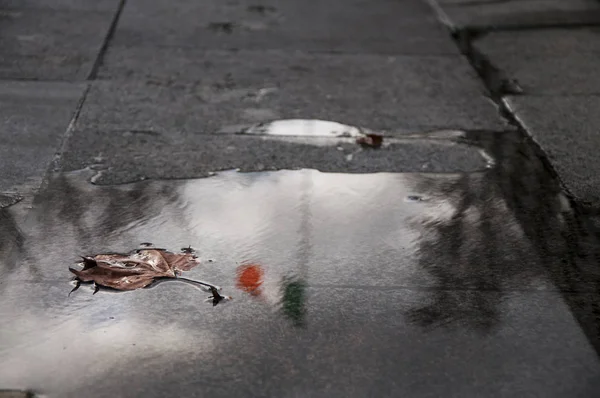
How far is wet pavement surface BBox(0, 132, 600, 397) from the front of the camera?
3.80 m

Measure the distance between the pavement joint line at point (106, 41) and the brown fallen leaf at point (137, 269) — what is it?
3.22 meters

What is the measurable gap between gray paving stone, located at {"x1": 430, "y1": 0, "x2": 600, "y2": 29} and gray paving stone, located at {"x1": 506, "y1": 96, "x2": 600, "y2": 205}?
237 centimetres

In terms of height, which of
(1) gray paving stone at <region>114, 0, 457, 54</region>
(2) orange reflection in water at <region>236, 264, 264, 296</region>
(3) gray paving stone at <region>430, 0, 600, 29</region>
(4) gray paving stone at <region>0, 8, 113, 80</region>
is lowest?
(3) gray paving stone at <region>430, 0, 600, 29</region>

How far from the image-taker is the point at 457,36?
904 centimetres

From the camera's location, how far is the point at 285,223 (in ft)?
16.9

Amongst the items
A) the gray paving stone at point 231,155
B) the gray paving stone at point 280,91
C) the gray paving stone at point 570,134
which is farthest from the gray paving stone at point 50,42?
the gray paving stone at point 570,134

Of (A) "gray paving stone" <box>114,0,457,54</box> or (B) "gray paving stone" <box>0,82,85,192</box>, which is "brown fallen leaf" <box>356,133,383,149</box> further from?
(B) "gray paving stone" <box>0,82,85,192</box>

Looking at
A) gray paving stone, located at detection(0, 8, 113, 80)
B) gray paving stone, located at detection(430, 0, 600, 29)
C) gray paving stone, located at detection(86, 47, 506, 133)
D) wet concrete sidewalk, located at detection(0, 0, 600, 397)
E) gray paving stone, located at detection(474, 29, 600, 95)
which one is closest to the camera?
wet concrete sidewalk, located at detection(0, 0, 600, 397)

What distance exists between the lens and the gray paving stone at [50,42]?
7.53 metres

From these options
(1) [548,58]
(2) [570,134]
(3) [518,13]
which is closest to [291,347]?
(2) [570,134]

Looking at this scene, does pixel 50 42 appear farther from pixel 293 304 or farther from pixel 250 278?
pixel 293 304

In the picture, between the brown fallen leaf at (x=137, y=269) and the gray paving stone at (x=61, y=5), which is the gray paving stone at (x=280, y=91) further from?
the brown fallen leaf at (x=137, y=269)

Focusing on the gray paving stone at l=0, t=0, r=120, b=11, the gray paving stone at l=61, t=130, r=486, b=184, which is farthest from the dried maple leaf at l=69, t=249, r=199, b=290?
the gray paving stone at l=0, t=0, r=120, b=11

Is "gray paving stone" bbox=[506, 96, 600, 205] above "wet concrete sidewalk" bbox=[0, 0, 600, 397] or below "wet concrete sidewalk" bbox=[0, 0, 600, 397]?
below
